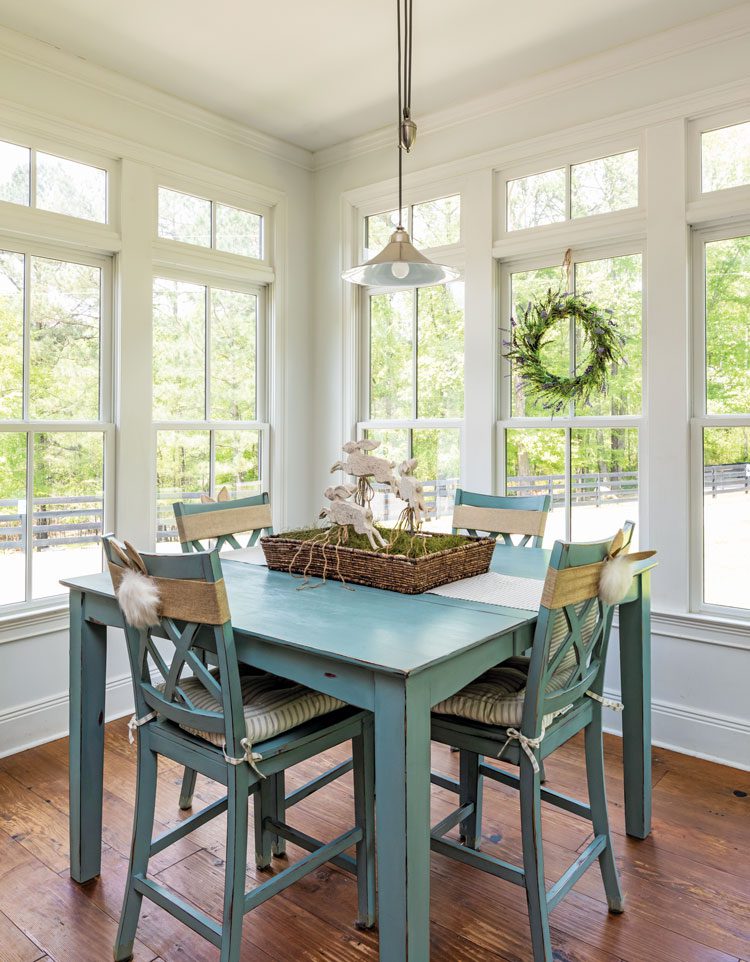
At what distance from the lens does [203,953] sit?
175 cm

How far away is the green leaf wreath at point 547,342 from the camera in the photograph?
3090 millimetres

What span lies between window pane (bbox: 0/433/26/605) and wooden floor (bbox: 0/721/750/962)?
0.78 m

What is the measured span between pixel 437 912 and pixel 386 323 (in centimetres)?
288

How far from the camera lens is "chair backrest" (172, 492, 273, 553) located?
8.55 feet

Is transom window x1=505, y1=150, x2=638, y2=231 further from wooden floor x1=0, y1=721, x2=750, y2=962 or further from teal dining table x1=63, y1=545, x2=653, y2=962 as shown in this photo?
wooden floor x1=0, y1=721, x2=750, y2=962

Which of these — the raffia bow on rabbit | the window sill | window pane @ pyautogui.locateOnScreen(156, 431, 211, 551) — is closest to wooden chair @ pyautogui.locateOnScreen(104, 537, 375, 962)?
the raffia bow on rabbit

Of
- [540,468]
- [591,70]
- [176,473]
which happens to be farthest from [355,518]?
[591,70]

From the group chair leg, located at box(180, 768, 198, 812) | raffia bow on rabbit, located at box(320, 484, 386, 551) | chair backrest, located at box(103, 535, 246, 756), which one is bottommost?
chair leg, located at box(180, 768, 198, 812)

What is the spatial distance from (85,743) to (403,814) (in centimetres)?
109

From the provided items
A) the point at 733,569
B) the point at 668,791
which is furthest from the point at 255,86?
the point at 668,791

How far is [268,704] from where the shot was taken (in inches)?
67.2

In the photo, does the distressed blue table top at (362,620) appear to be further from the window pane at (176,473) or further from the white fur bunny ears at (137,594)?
the window pane at (176,473)

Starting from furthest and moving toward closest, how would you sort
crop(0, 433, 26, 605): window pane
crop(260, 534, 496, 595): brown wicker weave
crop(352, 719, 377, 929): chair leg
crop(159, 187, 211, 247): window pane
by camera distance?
crop(159, 187, 211, 247): window pane < crop(0, 433, 26, 605): window pane < crop(260, 534, 496, 595): brown wicker weave < crop(352, 719, 377, 929): chair leg

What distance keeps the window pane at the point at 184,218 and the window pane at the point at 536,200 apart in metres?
1.54
